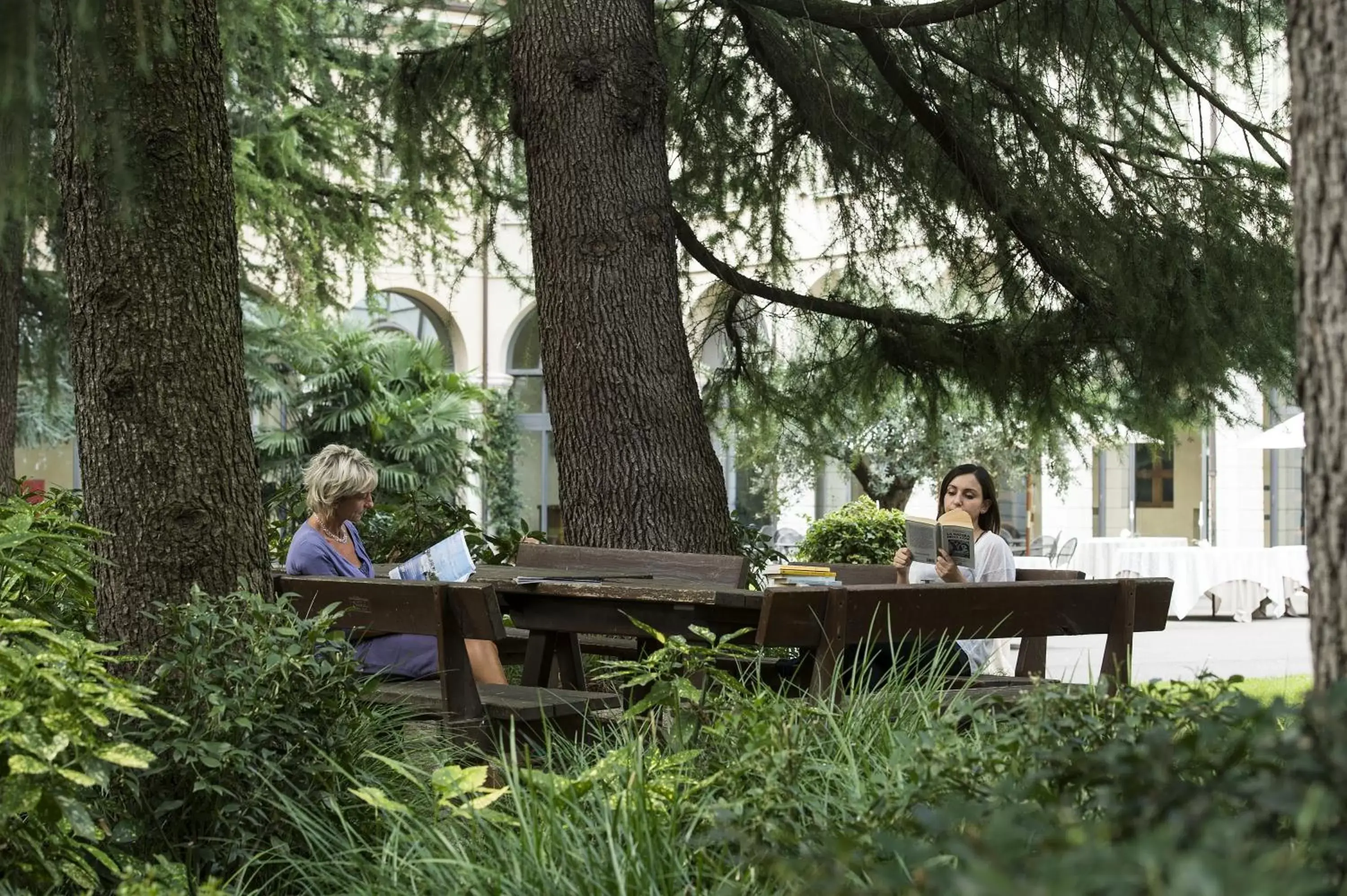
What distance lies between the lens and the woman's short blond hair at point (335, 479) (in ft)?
18.1

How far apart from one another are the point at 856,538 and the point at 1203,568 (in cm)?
598

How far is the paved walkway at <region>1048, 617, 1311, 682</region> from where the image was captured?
10844 millimetres

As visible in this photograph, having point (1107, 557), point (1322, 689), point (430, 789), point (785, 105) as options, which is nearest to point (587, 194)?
point (785, 105)

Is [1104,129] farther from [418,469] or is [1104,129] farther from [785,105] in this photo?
[418,469]

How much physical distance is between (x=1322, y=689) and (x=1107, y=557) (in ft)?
51.6

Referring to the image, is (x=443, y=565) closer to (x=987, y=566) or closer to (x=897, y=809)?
(x=987, y=566)

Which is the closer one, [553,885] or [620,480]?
[553,885]

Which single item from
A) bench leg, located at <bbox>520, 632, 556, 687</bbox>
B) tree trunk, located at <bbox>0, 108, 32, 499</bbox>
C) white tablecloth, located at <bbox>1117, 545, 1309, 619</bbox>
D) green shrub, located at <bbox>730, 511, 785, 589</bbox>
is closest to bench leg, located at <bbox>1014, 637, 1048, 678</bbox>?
bench leg, located at <bbox>520, 632, 556, 687</bbox>

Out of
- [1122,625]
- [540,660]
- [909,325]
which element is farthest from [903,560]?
[909,325]

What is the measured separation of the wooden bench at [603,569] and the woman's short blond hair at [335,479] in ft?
2.53

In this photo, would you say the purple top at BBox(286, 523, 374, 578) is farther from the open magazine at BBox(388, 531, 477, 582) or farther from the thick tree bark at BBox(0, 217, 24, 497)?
the thick tree bark at BBox(0, 217, 24, 497)

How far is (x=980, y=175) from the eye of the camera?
752 cm

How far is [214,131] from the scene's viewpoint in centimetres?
425

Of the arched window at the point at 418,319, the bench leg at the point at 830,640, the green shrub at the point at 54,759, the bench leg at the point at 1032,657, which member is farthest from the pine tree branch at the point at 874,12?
the arched window at the point at 418,319
